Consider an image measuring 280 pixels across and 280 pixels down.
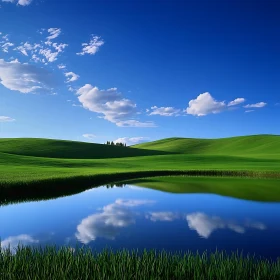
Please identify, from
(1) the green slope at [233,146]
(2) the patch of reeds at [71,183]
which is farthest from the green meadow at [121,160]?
(2) the patch of reeds at [71,183]

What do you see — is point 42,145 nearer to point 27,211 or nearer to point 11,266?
point 27,211

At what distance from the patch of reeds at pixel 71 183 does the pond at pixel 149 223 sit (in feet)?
7.57

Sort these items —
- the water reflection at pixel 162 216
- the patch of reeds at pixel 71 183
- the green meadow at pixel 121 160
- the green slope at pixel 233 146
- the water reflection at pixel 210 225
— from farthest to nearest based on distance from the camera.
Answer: the green slope at pixel 233 146, the green meadow at pixel 121 160, the patch of reeds at pixel 71 183, the water reflection at pixel 162 216, the water reflection at pixel 210 225

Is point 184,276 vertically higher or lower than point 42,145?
lower

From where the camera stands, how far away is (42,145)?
110m

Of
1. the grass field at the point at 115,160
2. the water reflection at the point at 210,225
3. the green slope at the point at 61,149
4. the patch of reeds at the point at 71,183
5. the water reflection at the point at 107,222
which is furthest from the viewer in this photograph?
the green slope at the point at 61,149

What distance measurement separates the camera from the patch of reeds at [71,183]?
27198mm

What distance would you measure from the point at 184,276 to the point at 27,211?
1582 cm

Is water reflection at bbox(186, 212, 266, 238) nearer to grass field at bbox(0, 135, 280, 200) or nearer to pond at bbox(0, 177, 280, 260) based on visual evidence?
pond at bbox(0, 177, 280, 260)

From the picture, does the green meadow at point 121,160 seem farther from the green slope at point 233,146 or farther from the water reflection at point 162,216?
the water reflection at point 162,216

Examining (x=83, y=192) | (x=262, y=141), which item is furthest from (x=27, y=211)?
(x=262, y=141)

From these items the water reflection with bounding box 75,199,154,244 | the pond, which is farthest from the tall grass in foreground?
the water reflection with bounding box 75,199,154,244

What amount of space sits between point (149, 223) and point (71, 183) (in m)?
17.1

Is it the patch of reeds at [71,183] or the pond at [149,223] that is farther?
the patch of reeds at [71,183]
